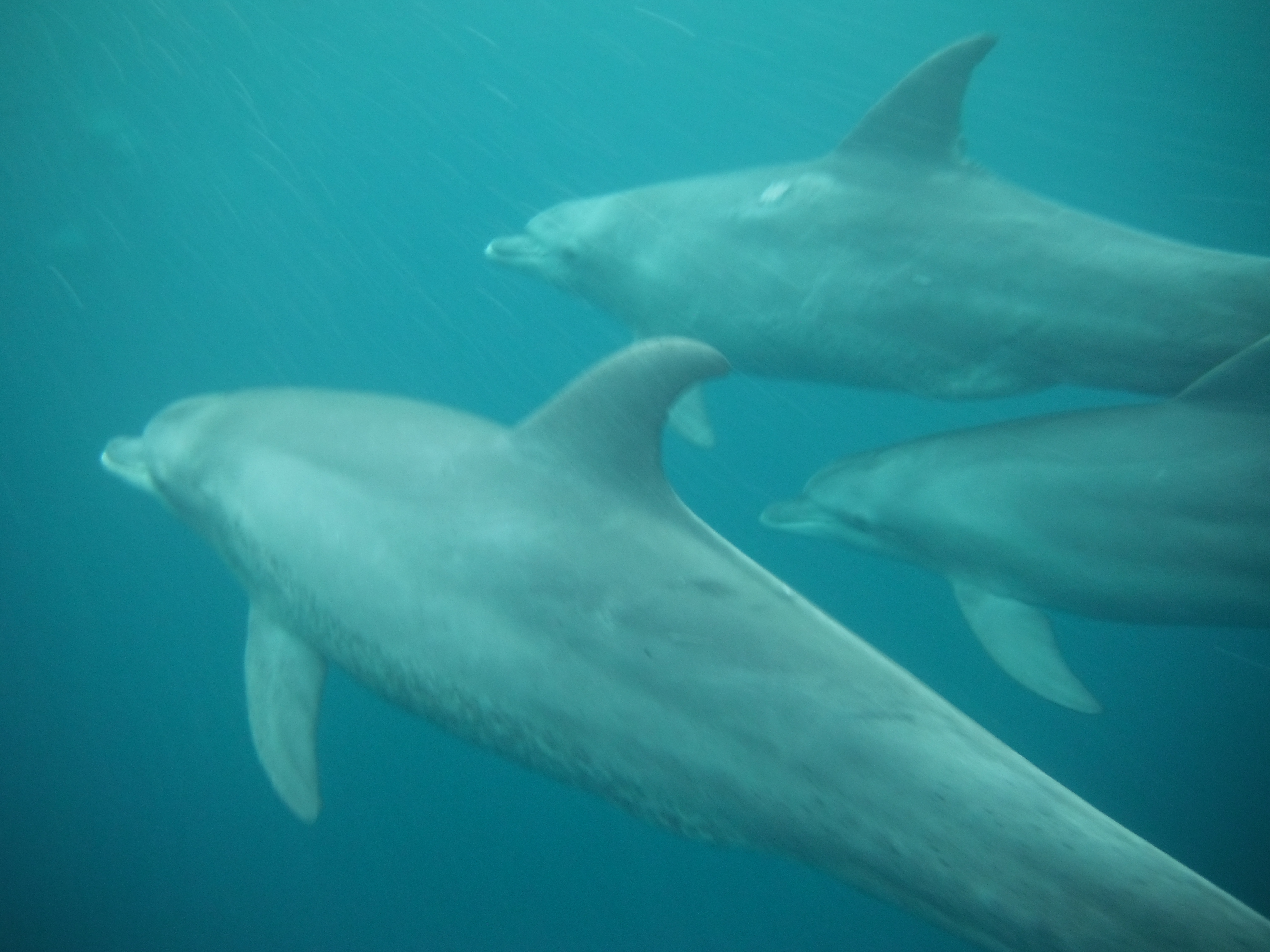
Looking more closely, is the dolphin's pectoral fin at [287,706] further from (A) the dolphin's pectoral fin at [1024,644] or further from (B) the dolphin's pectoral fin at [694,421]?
(A) the dolphin's pectoral fin at [1024,644]

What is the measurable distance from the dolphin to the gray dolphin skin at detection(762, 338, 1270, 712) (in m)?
0.42

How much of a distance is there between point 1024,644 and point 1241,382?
2471 mm

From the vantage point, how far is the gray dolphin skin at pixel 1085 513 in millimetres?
4703

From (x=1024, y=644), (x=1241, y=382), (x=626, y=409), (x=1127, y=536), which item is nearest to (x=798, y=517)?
(x=1024, y=644)

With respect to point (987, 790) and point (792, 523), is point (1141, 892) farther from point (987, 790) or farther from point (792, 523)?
point (792, 523)

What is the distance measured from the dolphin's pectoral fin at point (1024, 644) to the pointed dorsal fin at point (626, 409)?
4014 millimetres

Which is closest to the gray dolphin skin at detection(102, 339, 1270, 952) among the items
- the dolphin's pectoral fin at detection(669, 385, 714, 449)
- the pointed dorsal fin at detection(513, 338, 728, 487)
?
the pointed dorsal fin at detection(513, 338, 728, 487)

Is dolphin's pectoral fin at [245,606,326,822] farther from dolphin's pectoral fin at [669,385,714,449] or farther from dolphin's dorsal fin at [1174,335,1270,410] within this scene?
dolphin's dorsal fin at [1174,335,1270,410]

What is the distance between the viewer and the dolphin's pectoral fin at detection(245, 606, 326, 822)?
177 inches

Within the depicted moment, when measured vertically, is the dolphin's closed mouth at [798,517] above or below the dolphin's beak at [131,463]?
below

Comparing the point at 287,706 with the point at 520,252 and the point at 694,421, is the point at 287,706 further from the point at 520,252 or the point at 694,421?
the point at 520,252

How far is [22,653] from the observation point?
1011 centimetres

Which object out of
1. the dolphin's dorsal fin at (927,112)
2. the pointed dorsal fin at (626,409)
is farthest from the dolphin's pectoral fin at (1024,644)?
the pointed dorsal fin at (626,409)

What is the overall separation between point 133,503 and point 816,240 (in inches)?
378
